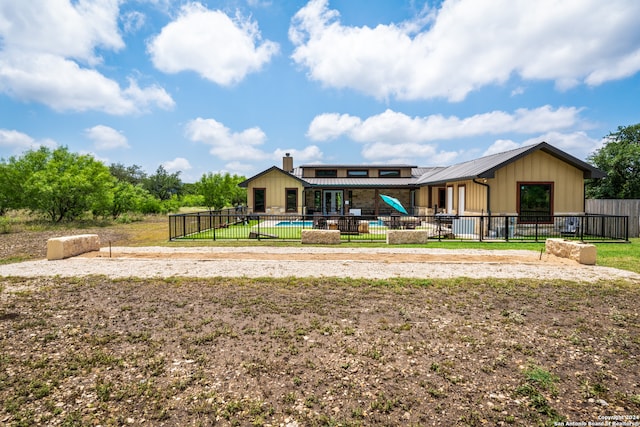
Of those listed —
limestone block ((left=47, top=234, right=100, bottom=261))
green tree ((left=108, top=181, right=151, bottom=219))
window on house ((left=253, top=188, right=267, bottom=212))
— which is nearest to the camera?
limestone block ((left=47, top=234, right=100, bottom=261))

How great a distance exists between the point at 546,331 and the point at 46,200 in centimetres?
2737

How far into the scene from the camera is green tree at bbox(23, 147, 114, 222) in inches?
851

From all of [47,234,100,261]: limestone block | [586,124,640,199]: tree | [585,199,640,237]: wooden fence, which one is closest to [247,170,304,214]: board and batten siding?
[47,234,100,261]: limestone block

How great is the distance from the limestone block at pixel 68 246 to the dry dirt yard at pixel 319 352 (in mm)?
3103

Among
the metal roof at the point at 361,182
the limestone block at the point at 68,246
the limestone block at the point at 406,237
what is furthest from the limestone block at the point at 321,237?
the metal roof at the point at 361,182

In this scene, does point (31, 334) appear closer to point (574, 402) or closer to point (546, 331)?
point (574, 402)

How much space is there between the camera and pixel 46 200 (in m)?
21.8

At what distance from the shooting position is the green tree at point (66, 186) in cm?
2161

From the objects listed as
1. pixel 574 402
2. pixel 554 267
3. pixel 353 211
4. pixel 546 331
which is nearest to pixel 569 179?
pixel 554 267

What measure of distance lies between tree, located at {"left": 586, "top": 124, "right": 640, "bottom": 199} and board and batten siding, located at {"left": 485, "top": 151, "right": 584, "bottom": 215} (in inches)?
695

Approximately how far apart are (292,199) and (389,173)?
980cm

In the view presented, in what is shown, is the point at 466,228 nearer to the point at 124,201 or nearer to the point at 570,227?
the point at 570,227

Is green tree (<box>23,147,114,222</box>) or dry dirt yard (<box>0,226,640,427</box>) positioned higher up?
green tree (<box>23,147,114,222</box>)

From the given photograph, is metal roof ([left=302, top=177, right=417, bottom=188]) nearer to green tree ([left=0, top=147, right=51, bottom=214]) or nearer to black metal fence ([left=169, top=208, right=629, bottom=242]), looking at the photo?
black metal fence ([left=169, top=208, right=629, bottom=242])
